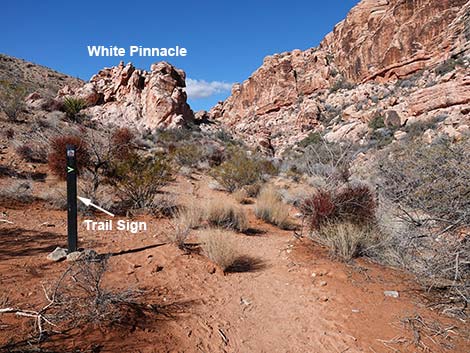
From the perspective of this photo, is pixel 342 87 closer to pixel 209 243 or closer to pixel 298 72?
pixel 298 72

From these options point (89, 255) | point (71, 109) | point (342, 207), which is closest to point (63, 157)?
point (89, 255)

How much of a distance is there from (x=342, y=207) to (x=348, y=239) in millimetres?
942

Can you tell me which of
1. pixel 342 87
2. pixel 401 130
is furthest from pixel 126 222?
pixel 342 87

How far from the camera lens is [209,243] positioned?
4.64 m

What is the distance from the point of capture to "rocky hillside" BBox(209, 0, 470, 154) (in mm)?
21155

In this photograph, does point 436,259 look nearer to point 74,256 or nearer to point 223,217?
point 223,217

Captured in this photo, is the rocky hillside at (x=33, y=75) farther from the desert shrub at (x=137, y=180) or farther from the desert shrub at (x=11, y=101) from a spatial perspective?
the desert shrub at (x=137, y=180)

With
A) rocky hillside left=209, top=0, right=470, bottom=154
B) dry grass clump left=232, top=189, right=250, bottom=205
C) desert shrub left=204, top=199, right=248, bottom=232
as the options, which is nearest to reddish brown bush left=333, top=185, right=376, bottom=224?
desert shrub left=204, top=199, right=248, bottom=232

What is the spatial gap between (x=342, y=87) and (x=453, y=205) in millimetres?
41072

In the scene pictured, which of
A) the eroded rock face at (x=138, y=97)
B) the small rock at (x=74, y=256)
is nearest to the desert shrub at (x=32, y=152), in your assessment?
the small rock at (x=74, y=256)

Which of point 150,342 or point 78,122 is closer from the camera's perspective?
point 150,342

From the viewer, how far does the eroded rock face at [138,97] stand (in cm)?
2422

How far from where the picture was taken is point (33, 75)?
110ft

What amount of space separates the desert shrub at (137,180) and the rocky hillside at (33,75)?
2609cm
